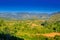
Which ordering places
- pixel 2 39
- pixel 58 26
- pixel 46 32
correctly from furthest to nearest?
pixel 58 26 → pixel 46 32 → pixel 2 39

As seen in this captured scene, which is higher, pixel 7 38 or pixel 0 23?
pixel 0 23

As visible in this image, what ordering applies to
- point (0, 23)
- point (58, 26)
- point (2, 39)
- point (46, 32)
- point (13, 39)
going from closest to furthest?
point (2, 39), point (13, 39), point (0, 23), point (46, 32), point (58, 26)

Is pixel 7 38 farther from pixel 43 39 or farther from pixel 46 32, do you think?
pixel 46 32

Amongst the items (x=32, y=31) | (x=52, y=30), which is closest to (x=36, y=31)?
(x=32, y=31)

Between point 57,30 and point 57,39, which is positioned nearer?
point 57,39

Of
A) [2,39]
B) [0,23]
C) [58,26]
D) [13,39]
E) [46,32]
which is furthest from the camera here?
[58,26]

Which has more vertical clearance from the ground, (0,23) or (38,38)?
(0,23)

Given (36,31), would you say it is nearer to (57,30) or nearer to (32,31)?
(32,31)

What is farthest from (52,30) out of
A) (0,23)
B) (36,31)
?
(0,23)

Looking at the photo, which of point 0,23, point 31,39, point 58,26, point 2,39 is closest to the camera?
point 2,39
